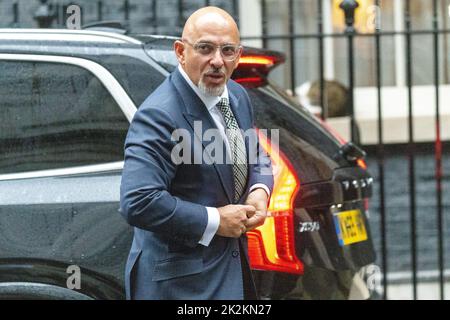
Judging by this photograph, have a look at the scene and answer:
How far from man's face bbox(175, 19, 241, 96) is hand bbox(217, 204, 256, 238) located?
39 centimetres

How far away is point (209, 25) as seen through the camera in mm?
4195

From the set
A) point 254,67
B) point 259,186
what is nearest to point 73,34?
point 254,67

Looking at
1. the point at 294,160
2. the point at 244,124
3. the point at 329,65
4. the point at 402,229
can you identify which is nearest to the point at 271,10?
the point at 329,65

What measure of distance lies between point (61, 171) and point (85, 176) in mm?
101

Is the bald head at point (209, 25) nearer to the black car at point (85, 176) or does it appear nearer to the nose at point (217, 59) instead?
the nose at point (217, 59)

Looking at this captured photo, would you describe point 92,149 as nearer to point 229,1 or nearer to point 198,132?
point 198,132

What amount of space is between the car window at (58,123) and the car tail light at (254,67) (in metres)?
0.62


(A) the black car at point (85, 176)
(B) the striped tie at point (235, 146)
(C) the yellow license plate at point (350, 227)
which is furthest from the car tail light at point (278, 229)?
(B) the striped tie at point (235, 146)

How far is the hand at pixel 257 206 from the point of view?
4227mm

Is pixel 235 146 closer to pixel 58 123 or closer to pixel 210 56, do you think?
pixel 210 56

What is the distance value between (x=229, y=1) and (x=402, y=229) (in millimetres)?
2181

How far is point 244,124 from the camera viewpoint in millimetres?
4398

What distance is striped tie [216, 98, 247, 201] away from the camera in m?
4.30

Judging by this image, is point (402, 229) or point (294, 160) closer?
point (294, 160)
